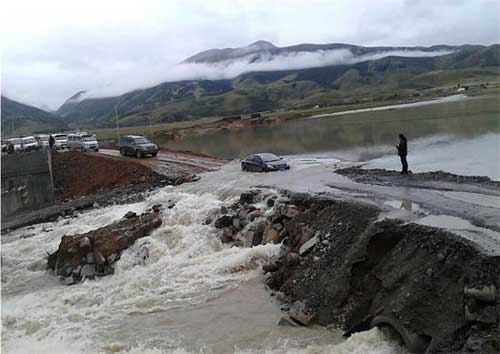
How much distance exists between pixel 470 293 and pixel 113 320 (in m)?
10.8

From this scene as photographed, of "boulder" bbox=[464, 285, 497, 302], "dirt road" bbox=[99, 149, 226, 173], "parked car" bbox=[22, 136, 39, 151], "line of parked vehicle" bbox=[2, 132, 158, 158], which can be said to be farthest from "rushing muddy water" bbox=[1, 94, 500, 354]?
"parked car" bbox=[22, 136, 39, 151]

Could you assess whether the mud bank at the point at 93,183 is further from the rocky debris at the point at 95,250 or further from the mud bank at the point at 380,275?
the mud bank at the point at 380,275

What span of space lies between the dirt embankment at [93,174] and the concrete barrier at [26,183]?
5.57 feet

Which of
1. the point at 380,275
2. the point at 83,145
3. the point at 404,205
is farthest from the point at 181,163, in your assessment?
the point at 380,275

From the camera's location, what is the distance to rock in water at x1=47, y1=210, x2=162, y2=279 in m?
20.7

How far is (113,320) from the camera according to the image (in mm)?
15406

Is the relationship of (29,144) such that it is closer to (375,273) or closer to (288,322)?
(288,322)

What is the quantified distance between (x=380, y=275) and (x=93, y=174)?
112ft

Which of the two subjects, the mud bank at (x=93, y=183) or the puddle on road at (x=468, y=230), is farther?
the mud bank at (x=93, y=183)

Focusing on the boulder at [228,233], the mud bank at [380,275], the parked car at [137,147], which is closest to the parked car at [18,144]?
the parked car at [137,147]

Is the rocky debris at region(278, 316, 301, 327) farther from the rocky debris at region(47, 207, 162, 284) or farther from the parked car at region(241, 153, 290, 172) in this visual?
the parked car at region(241, 153, 290, 172)

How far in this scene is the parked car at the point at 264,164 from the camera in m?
34.7

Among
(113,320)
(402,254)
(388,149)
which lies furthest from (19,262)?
(388,149)

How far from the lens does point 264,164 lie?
3494 centimetres
